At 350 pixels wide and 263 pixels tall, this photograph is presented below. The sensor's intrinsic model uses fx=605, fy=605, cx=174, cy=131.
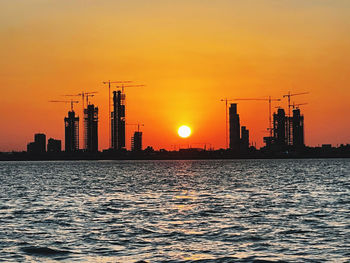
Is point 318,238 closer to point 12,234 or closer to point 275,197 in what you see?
point 12,234

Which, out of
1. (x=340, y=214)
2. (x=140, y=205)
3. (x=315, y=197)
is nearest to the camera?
(x=340, y=214)

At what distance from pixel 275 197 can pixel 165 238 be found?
4250 centimetres

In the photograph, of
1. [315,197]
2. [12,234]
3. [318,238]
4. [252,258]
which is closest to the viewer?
[252,258]

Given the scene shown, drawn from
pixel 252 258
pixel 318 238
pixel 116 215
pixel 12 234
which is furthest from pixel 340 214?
pixel 12 234

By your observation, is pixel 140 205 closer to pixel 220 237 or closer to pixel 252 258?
pixel 220 237

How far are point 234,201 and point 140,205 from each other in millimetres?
12485

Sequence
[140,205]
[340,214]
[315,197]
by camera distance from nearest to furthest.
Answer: [340,214] < [140,205] < [315,197]

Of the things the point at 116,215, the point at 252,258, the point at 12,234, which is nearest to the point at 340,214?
the point at 116,215

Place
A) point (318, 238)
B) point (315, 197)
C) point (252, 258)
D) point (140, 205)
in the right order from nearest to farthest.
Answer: point (252, 258) < point (318, 238) < point (140, 205) < point (315, 197)

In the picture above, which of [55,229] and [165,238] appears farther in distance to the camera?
[55,229]

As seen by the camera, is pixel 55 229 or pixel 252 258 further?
pixel 55 229

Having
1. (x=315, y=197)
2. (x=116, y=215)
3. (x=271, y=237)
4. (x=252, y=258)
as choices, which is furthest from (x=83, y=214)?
(x=315, y=197)

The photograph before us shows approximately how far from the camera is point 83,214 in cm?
6091

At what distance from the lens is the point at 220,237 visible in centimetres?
4378
